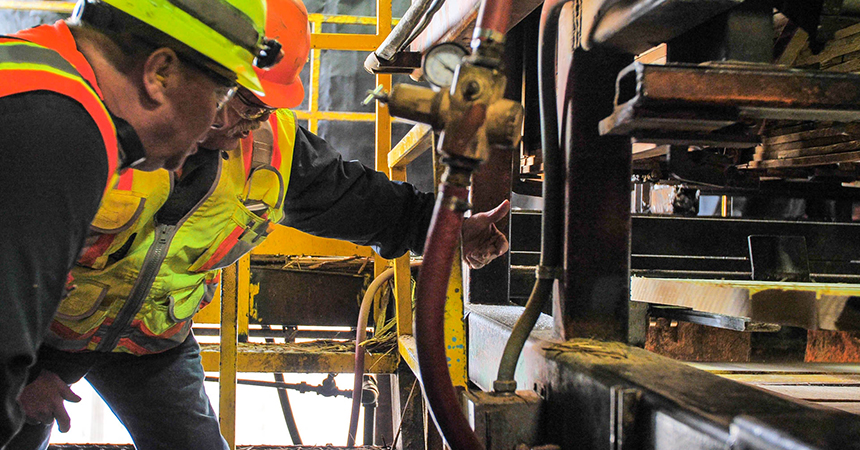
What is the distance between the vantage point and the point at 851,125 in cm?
212

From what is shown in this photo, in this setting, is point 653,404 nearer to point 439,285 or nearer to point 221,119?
point 439,285

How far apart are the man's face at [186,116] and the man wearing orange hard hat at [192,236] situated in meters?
0.20

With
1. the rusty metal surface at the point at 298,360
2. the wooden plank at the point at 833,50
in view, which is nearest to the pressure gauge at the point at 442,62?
the wooden plank at the point at 833,50

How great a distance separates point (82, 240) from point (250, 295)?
2.80 metres

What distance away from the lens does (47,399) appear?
1930 millimetres

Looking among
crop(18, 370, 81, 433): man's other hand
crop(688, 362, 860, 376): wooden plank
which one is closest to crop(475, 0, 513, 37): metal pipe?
crop(688, 362, 860, 376): wooden plank

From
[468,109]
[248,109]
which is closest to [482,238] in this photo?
[248,109]

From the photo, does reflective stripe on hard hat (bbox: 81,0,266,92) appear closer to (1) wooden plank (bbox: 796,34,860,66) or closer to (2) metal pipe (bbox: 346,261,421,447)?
(1) wooden plank (bbox: 796,34,860,66)

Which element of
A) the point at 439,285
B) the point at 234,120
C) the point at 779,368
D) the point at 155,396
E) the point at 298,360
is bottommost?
the point at 298,360

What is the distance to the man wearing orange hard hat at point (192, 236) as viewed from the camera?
1.72m

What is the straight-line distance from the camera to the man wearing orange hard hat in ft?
5.63

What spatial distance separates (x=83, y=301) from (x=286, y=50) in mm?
966

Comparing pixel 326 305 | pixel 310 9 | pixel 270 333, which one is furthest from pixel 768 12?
pixel 310 9

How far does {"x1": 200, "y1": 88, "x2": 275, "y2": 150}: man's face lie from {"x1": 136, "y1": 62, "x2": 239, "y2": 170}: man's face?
0.93ft
